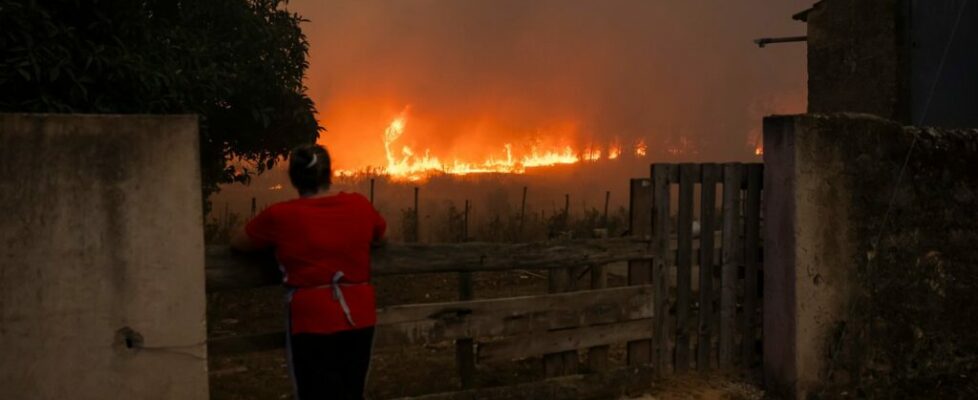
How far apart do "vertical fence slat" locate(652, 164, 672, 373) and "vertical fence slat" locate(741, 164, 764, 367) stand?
0.77 metres

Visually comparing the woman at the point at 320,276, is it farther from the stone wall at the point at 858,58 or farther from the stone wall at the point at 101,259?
the stone wall at the point at 858,58

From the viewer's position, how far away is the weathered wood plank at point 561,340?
500cm

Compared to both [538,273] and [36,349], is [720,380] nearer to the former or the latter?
[36,349]

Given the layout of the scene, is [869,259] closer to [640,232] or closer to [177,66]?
[640,232]

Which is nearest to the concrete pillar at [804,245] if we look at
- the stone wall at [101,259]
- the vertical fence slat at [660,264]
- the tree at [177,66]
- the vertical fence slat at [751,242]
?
the vertical fence slat at [751,242]

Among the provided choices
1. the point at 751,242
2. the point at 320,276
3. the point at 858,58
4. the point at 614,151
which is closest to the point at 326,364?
the point at 320,276

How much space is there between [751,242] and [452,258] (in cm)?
270

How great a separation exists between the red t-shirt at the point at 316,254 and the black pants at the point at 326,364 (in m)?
0.05

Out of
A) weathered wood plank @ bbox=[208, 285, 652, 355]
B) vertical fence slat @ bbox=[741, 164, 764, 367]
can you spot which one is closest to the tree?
weathered wood plank @ bbox=[208, 285, 652, 355]

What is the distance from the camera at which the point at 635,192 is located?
5.56 metres

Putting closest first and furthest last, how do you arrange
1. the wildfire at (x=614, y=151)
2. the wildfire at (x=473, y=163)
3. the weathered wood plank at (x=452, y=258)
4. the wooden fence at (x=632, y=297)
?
the weathered wood plank at (x=452, y=258), the wooden fence at (x=632, y=297), the wildfire at (x=473, y=163), the wildfire at (x=614, y=151)

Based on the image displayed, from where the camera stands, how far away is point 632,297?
5531mm

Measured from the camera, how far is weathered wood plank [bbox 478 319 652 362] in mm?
4996

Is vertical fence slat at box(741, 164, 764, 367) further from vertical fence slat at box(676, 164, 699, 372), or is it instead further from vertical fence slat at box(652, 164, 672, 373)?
vertical fence slat at box(652, 164, 672, 373)
